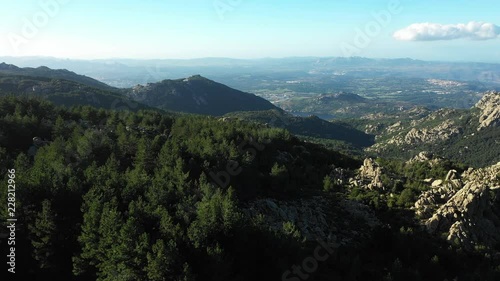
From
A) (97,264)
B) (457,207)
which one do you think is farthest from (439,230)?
(97,264)

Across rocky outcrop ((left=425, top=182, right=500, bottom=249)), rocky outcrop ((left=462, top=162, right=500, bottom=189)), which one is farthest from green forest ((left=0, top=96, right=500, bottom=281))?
rocky outcrop ((left=462, top=162, right=500, bottom=189))

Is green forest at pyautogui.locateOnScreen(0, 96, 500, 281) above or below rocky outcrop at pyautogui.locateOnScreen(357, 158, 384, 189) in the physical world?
above

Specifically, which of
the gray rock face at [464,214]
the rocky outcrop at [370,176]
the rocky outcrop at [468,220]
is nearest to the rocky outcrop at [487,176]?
the gray rock face at [464,214]

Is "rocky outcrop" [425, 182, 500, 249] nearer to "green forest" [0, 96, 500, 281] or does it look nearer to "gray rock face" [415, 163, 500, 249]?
"gray rock face" [415, 163, 500, 249]

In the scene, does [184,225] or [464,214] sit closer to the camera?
[184,225]

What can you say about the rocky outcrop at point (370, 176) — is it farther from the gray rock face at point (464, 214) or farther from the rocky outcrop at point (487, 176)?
the rocky outcrop at point (487, 176)

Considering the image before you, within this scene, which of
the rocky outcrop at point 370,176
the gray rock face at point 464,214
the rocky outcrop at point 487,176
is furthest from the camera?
the rocky outcrop at point 487,176

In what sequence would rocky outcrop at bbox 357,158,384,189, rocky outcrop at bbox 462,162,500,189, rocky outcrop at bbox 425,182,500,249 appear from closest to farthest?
1. rocky outcrop at bbox 425,182,500,249
2. rocky outcrop at bbox 357,158,384,189
3. rocky outcrop at bbox 462,162,500,189

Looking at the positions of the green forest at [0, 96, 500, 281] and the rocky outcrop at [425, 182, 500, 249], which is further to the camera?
the rocky outcrop at [425, 182, 500, 249]

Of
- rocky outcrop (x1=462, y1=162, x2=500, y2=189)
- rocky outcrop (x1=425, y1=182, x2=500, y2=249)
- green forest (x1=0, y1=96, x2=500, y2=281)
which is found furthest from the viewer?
rocky outcrop (x1=462, y1=162, x2=500, y2=189)

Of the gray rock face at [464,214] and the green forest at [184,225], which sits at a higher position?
the green forest at [184,225]

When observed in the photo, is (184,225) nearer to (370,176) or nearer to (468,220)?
(468,220)

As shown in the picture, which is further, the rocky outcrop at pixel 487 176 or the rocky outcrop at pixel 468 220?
the rocky outcrop at pixel 487 176

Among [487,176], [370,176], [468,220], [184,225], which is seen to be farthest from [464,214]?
[184,225]
